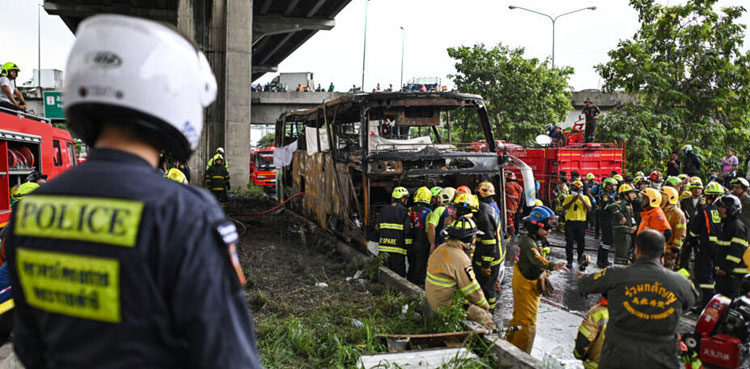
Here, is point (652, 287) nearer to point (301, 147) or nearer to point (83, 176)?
point (83, 176)

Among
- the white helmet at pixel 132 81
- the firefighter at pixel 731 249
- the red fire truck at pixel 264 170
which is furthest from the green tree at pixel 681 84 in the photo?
the white helmet at pixel 132 81

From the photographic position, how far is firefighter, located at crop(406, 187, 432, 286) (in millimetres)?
8391

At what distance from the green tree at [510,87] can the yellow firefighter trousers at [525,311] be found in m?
19.7

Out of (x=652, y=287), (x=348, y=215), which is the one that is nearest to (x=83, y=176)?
(x=652, y=287)

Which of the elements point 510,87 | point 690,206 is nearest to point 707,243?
point 690,206

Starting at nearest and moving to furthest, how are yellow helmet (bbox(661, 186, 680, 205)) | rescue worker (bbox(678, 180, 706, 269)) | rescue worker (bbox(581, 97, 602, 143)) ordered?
rescue worker (bbox(678, 180, 706, 269)), yellow helmet (bbox(661, 186, 680, 205)), rescue worker (bbox(581, 97, 602, 143))

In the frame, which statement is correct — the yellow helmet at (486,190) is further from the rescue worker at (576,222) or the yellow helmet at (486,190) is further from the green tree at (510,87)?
the green tree at (510,87)

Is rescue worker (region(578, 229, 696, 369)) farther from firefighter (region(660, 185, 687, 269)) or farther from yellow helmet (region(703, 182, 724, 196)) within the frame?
firefighter (region(660, 185, 687, 269))

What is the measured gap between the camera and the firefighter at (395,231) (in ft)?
26.7

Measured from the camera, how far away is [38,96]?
36438 millimetres

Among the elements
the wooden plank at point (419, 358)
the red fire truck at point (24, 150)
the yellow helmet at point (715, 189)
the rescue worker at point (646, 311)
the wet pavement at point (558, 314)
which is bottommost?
the wet pavement at point (558, 314)

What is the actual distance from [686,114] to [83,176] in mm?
20449

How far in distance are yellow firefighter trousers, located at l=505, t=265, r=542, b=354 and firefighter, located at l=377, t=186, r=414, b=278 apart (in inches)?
111

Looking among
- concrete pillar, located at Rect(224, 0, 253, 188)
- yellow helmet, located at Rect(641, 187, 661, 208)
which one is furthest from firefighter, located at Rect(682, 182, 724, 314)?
concrete pillar, located at Rect(224, 0, 253, 188)
